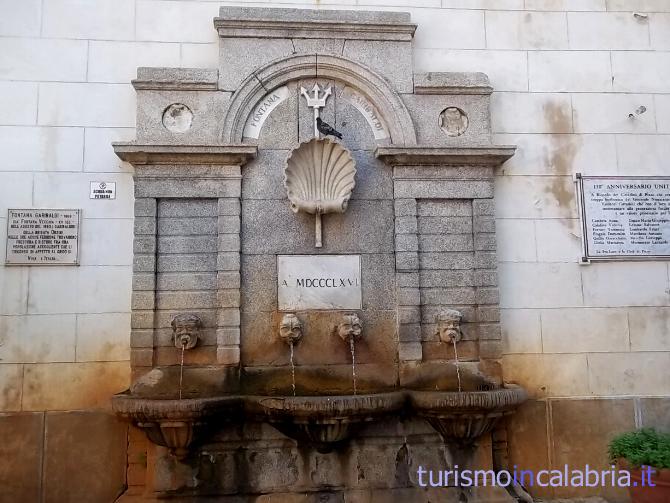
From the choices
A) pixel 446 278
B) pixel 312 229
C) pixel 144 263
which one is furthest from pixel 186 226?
pixel 446 278

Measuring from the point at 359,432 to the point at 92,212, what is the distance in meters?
2.81

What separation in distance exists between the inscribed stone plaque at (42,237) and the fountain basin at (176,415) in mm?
1309

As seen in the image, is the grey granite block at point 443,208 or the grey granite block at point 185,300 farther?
the grey granite block at point 443,208

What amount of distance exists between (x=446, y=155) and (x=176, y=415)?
9.71ft

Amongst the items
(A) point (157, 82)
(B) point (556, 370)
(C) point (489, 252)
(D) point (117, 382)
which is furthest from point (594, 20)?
(D) point (117, 382)

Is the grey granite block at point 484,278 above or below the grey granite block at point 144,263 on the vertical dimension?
below

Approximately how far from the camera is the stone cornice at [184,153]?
472 cm

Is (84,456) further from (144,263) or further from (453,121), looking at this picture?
(453,121)

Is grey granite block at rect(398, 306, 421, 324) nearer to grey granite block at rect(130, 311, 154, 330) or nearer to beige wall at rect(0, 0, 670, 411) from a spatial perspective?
beige wall at rect(0, 0, 670, 411)

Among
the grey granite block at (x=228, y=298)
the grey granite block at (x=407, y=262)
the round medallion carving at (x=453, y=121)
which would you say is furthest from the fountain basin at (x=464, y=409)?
the round medallion carving at (x=453, y=121)

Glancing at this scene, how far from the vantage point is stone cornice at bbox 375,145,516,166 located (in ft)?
16.1

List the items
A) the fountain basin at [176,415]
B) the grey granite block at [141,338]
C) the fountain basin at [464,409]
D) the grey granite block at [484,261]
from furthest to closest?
the grey granite block at [484,261], the grey granite block at [141,338], the fountain basin at [464,409], the fountain basin at [176,415]

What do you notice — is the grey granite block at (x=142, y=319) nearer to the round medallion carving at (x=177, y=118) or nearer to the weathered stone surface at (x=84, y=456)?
the weathered stone surface at (x=84, y=456)

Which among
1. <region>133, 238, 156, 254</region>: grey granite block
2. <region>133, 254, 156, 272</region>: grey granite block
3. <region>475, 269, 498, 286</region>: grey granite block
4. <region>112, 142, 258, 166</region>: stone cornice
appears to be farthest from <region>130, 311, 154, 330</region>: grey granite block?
<region>475, 269, 498, 286</region>: grey granite block
